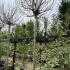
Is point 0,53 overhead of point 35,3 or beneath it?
beneath

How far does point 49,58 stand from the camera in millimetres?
9688

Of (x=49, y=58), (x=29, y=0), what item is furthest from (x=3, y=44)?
(x=29, y=0)

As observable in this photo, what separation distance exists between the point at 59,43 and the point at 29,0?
288 centimetres

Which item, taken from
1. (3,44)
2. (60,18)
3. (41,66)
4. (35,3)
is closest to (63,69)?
(41,66)

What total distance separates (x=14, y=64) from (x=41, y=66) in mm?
1962

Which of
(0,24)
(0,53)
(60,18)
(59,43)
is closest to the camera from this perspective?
(59,43)

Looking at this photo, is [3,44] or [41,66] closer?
[41,66]

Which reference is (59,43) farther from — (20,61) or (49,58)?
(20,61)

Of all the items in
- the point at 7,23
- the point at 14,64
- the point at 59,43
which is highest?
the point at 7,23

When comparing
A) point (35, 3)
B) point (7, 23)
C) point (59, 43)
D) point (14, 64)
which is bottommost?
point (14, 64)

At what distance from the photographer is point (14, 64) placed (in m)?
12.1

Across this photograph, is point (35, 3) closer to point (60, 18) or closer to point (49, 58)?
point (49, 58)

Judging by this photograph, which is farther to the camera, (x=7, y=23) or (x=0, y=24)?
(x=0, y=24)

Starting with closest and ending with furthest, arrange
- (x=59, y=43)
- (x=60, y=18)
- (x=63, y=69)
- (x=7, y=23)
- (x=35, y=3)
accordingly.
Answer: (x=35, y=3)
(x=63, y=69)
(x=59, y=43)
(x=7, y=23)
(x=60, y=18)
